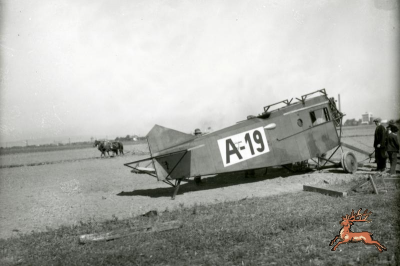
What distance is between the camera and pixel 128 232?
6.05 meters

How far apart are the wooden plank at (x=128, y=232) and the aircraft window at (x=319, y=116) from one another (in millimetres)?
9209

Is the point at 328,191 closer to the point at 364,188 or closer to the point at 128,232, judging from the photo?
the point at 364,188

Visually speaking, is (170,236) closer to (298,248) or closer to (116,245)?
(116,245)

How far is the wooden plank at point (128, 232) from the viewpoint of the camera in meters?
5.81

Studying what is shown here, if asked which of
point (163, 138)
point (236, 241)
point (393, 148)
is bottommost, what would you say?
point (236, 241)

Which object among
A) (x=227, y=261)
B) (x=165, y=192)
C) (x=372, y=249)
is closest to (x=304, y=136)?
(x=165, y=192)

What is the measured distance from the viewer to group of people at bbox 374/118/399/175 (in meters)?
10.8

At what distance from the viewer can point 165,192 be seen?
36.9 feet

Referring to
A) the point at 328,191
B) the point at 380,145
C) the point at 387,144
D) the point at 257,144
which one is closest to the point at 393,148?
the point at 387,144

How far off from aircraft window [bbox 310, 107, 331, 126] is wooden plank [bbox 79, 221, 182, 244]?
921cm

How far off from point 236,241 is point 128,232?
97.8 inches

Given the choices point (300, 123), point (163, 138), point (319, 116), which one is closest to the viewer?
point (163, 138)

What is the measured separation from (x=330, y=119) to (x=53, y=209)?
41.8 ft

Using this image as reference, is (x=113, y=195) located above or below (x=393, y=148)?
below
